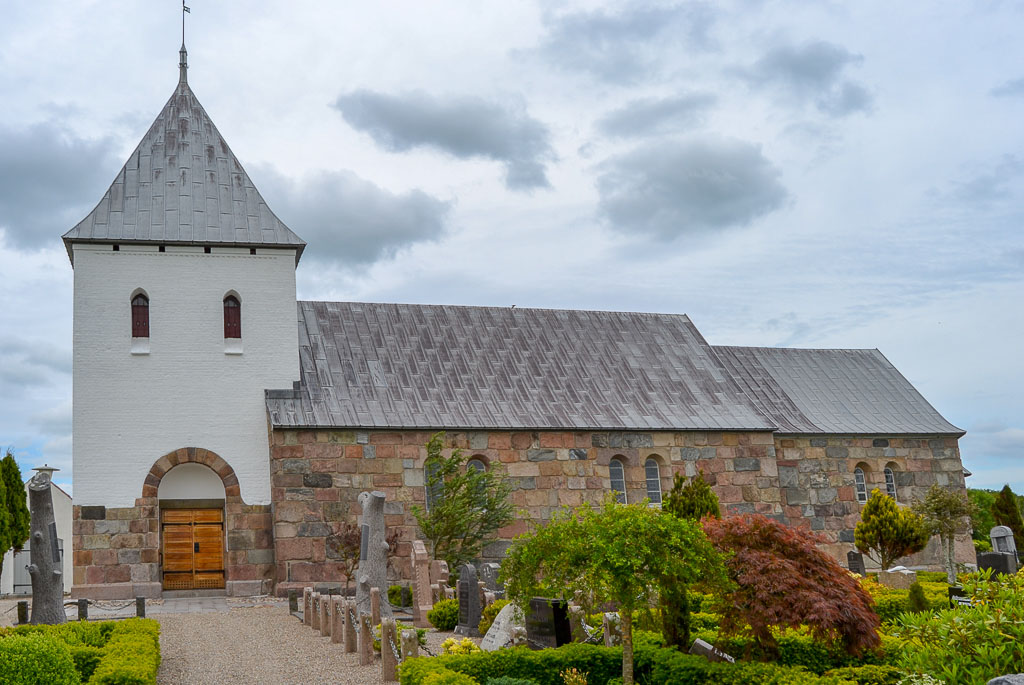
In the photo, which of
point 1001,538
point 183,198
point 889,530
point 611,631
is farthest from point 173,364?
point 1001,538

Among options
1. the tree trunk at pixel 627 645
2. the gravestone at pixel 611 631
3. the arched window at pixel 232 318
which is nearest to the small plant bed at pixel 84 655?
the tree trunk at pixel 627 645

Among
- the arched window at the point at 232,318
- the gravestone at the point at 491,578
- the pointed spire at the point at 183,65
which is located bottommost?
the gravestone at the point at 491,578

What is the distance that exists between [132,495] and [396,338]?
23.0 feet

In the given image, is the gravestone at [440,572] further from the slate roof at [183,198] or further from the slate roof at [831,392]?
the slate roof at [831,392]

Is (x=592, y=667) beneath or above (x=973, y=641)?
beneath

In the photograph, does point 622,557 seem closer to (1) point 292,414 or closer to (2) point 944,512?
(1) point 292,414

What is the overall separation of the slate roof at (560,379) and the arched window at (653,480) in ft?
2.90

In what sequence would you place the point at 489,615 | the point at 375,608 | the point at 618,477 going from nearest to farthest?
the point at 375,608 → the point at 489,615 → the point at 618,477

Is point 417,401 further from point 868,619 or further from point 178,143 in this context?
point 868,619

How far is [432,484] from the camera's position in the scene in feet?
64.7

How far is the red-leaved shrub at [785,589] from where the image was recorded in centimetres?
921

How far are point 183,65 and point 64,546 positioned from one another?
54.2 feet

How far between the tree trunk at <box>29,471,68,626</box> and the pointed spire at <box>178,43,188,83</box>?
1174 cm

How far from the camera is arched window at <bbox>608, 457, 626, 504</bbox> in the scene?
2199 centimetres
